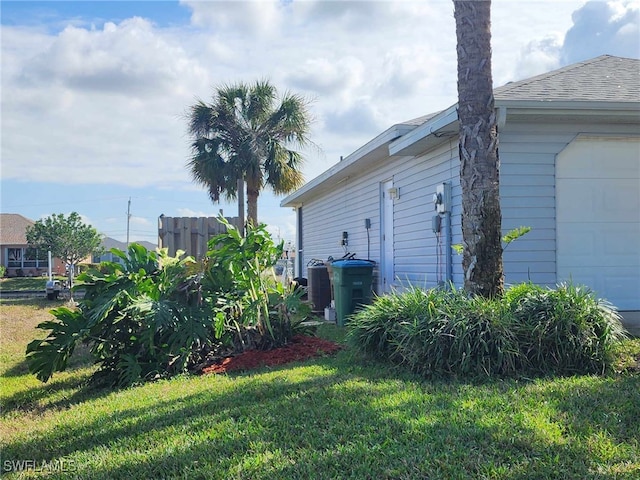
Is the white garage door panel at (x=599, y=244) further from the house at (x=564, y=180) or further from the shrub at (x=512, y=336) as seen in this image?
the shrub at (x=512, y=336)

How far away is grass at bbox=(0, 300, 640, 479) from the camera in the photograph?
3035 mm

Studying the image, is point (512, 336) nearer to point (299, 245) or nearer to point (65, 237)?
point (299, 245)

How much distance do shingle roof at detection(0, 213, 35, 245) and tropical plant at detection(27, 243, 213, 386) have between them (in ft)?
118

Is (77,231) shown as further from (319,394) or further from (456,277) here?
(319,394)

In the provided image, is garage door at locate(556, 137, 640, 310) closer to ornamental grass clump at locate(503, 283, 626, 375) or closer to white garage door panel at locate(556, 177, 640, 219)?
white garage door panel at locate(556, 177, 640, 219)

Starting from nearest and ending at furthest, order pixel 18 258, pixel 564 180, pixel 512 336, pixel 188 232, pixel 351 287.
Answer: pixel 512 336
pixel 564 180
pixel 188 232
pixel 351 287
pixel 18 258

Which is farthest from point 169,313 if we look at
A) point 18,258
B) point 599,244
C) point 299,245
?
point 18,258

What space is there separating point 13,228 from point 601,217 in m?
41.9

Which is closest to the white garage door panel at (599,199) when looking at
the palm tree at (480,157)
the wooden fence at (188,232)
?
the palm tree at (480,157)

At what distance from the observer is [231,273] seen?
625 cm

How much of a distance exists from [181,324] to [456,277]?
163 inches

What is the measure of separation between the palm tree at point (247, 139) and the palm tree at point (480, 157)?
37.9 ft

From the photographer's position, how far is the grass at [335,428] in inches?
119

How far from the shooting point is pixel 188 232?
8.84 metres
